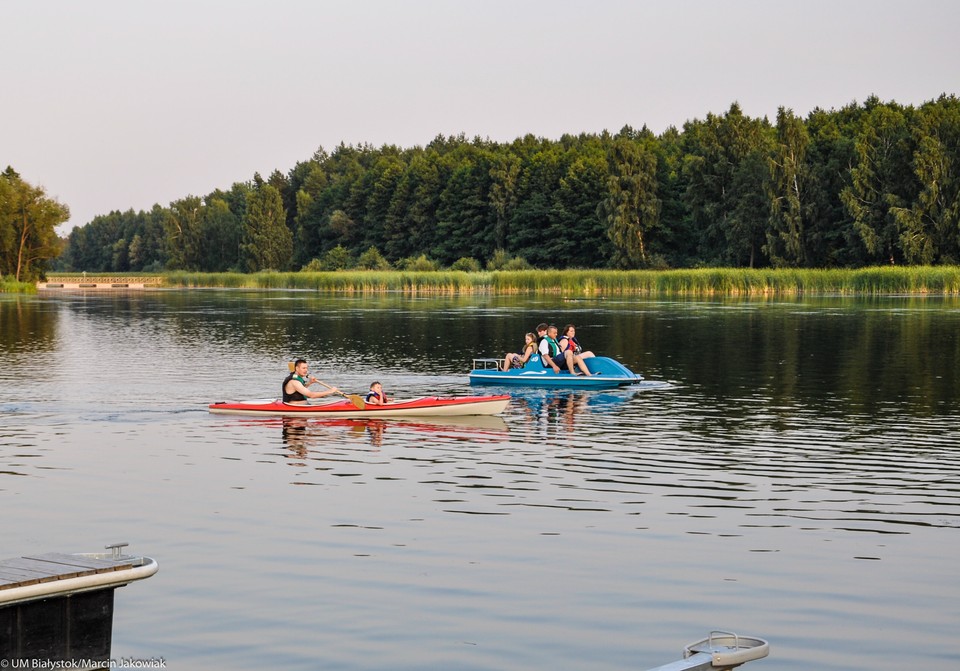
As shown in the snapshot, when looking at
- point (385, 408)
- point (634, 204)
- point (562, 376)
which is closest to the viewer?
point (385, 408)

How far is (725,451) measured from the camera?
17.8 m

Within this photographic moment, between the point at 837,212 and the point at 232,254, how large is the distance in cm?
8801

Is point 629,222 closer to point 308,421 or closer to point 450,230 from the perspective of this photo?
point 450,230

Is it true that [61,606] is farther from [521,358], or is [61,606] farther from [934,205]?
[934,205]

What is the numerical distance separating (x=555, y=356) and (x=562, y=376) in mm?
614

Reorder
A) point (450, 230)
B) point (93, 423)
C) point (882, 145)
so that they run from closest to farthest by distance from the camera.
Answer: point (93, 423) < point (882, 145) < point (450, 230)

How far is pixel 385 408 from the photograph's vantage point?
843 inches

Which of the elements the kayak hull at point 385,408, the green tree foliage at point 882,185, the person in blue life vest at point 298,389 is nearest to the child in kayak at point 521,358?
the kayak hull at point 385,408

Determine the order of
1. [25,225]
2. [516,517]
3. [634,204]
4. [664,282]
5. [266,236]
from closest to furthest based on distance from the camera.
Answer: [516,517] → [664,282] → [25,225] → [634,204] → [266,236]

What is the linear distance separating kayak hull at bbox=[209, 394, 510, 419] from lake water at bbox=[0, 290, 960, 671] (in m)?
0.26

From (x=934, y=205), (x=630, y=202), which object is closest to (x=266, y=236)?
(x=630, y=202)

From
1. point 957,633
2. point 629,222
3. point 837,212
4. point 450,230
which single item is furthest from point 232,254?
point 957,633

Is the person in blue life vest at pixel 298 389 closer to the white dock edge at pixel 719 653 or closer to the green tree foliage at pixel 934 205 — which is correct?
the white dock edge at pixel 719 653

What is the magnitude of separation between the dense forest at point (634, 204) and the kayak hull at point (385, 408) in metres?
68.4
